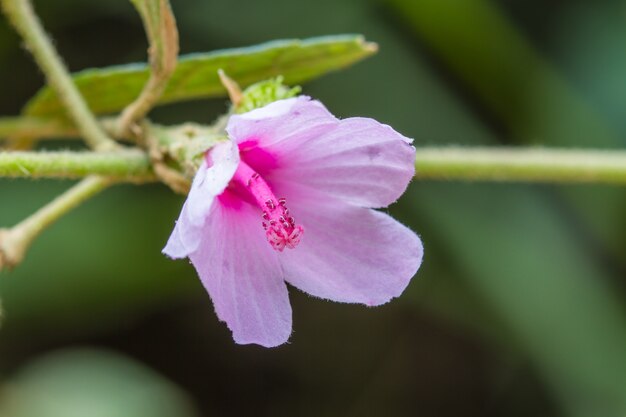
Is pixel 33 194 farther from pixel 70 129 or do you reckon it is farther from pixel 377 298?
pixel 377 298

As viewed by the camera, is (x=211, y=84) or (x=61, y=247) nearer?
(x=211, y=84)

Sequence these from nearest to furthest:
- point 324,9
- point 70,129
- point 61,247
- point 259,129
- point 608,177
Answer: point 259,129, point 608,177, point 70,129, point 61,247, point 324,9

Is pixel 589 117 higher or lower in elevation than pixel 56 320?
higher

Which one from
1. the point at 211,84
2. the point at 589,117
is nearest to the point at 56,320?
the point at 211,84

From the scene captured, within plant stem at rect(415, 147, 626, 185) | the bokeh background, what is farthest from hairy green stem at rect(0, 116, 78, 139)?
the bokeh background

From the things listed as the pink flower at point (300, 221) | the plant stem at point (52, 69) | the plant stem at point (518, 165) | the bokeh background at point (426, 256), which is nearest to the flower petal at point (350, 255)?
the pink flower at point (300, 221)

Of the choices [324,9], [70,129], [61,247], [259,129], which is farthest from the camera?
[324,9]

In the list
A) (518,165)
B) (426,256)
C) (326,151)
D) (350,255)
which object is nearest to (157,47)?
(326,151)
